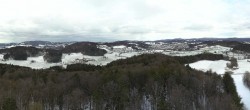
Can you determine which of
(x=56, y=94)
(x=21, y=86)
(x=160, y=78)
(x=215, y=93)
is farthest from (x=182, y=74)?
(x=21, y=86)

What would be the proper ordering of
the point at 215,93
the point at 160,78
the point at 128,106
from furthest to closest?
the point at 160,78, the point at 215,93, the point at 128,106

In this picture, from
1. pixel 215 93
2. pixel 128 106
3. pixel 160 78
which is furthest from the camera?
pixel 160 78

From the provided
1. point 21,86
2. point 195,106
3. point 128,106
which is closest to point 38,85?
point 21,86

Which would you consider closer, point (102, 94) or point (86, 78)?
point (102, 94)

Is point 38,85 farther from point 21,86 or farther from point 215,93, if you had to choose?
point 215,93

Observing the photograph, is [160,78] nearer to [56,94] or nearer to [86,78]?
[86,78]

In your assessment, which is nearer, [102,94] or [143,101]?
[102,94]
